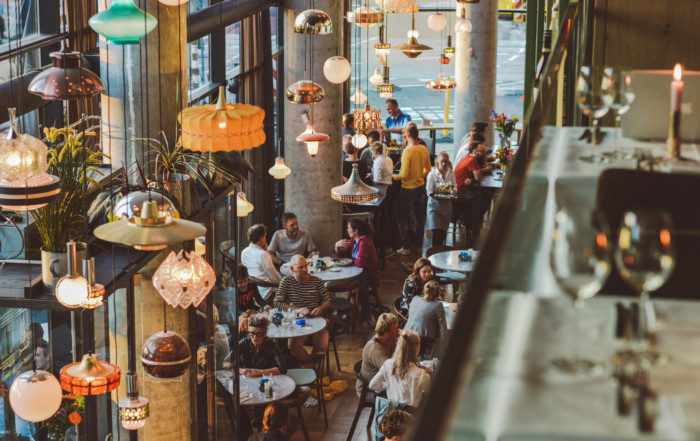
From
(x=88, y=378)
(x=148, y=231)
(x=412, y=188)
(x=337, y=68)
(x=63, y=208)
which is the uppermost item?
(x=337, y=68)

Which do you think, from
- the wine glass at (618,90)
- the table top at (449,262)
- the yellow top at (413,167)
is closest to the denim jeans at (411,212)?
the yellow top at (413,167)

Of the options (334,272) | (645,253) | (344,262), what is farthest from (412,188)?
(645,253)

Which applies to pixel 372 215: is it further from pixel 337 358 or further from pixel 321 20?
pixel 321 20

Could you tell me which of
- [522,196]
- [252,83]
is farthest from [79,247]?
[252,83]

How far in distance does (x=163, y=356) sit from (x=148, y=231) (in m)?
1.26

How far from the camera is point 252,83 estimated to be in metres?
11.1

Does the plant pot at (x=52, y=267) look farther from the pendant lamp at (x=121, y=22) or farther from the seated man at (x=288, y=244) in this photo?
the seated man at (x=288, y=244)

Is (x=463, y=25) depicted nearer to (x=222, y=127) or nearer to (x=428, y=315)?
(x=428, y=315)

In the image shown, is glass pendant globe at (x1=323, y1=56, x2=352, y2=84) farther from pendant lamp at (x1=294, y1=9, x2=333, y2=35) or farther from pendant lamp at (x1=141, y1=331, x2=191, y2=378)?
pendant lamp at (x1=141, y1=331, x2=191, y2=378)

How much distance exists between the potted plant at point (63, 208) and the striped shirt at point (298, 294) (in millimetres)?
3284

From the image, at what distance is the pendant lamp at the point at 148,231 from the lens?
4.03 meters

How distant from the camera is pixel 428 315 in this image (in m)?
7.69

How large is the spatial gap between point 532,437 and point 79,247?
446 centimetres

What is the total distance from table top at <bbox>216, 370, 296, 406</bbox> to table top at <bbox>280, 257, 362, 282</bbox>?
215 centimetres
